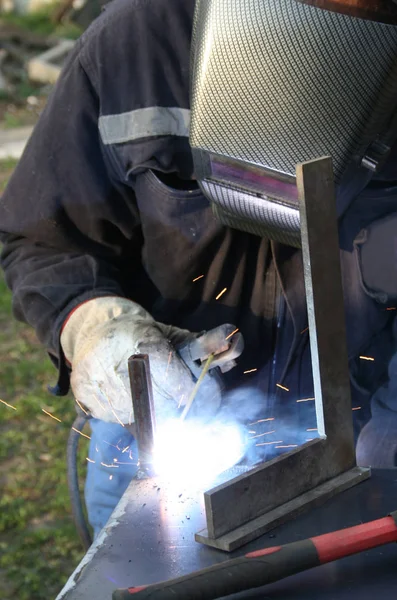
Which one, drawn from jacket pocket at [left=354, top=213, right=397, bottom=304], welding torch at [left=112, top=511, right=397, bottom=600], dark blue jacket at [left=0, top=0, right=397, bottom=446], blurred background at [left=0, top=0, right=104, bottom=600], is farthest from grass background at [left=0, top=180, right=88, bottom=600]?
welding torch at [left=112, top=511, right=397, bottom=600]

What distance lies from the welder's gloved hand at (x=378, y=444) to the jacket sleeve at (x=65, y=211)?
67 cm

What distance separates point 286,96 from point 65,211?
0.68 metres

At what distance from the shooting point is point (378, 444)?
2.01 meters

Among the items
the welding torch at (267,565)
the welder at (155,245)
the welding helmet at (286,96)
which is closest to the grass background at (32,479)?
the welder at (155,245)

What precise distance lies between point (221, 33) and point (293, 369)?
81cm

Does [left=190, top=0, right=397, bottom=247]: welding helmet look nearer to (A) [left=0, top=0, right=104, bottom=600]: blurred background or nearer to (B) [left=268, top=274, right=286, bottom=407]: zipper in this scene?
(B) [left=268, top=274, right=286, bottom=407]: zipper

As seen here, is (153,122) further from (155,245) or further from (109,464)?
(109,464)

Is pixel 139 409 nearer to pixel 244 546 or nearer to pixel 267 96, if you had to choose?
pixel 244 546

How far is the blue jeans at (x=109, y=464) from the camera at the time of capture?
224 centimetres

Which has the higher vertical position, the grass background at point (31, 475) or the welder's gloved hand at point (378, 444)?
the welder's gloved hand at point (378, 444)

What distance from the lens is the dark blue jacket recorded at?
2.04m

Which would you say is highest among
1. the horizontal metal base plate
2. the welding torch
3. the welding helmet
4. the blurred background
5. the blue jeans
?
the welding helmet

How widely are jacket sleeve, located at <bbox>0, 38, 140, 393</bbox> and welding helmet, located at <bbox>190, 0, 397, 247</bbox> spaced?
0.35m

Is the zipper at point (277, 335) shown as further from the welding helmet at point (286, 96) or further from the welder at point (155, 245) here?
the welding helmet at point (286, 96)
